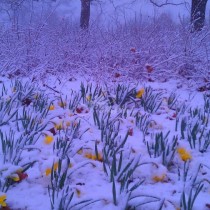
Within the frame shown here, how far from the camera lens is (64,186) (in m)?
1.74

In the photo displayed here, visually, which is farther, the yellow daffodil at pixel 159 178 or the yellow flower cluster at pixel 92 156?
the yellow flower cluster at pixel 92 156

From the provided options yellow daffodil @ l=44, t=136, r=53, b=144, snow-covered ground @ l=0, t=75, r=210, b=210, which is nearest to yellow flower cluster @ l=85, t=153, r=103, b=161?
snow-covered ground @ l=0, t=75, r=210, b=210

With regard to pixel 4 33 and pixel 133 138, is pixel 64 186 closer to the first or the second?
pixel 133 138

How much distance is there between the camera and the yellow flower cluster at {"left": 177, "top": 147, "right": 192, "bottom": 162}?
2.12 metres

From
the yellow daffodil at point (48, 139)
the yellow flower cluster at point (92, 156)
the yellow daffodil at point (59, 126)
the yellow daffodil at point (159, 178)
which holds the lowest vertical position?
the yellow daffodil at point (159, 178)

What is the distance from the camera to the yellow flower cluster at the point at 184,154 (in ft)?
6.96

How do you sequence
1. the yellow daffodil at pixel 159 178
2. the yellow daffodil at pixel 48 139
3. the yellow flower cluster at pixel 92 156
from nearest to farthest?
the yellow daffodil at pixel 159 178
the yellow flower cluster at pixel 92 156
the yellow daffodil at pixel 48 139

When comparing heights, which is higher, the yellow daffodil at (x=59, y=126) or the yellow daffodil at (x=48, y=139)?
the yellow daffodil at (x=59, y=126)

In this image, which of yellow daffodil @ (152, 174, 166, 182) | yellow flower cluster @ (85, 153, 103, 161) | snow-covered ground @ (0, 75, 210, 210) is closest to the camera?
snow-covered ground @ (0, 75, 210, 210)

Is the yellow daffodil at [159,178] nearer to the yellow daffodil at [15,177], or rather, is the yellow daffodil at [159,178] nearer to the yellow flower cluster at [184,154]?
the yellow flower cluster at [184,154]

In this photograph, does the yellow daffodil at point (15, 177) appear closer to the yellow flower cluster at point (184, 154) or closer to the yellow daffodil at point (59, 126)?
the yellow daffodil at point (59, 126)

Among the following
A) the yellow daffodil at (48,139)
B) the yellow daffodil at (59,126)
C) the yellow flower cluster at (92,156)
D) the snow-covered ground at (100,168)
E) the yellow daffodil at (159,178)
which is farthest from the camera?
the yellow daffodil at (59,126)

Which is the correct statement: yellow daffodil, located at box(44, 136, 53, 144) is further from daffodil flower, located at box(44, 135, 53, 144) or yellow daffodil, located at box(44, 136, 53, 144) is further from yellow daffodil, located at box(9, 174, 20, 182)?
yellow daffodil, located at box(9, 174, 20, 182)

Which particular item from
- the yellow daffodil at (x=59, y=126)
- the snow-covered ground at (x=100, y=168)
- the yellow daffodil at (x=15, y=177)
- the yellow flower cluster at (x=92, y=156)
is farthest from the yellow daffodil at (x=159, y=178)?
the yellow daffodil at (x=59, y=126)
